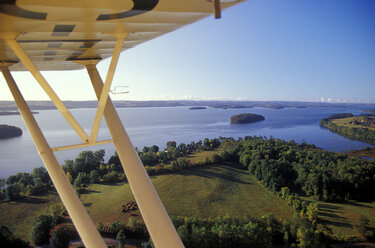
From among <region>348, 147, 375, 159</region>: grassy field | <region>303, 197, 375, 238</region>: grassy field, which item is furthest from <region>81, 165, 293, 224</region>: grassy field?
<region>348, 147, 375, 159</region>: grassy field

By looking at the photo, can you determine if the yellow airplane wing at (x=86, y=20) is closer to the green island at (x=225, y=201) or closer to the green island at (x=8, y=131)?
the green island at (x=225, y=201)

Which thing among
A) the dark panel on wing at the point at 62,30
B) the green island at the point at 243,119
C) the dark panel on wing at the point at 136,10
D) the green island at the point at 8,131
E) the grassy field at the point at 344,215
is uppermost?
the dark panel on wing at the point at 136,10

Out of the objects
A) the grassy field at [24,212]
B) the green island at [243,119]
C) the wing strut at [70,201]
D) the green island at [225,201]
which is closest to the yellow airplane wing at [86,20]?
the wing strut at [70,201]

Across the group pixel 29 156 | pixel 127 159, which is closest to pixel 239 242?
pixel 127 159

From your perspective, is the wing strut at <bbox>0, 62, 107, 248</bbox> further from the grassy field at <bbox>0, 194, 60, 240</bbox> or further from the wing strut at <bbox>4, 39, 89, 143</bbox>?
the grassy field at <bbox>0, 194, 60, 240</bbox>

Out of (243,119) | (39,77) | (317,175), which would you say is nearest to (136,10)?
(39,77)

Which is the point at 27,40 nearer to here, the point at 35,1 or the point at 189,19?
the point at 35,1

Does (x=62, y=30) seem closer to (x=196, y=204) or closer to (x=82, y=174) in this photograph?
(x=196, y=204)
